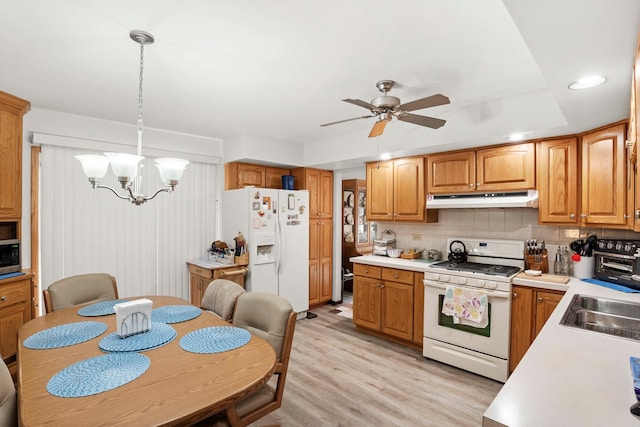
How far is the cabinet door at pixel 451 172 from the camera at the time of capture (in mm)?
3275

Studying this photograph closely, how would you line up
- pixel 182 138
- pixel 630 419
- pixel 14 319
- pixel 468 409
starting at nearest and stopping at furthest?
1. pixel 630 419
2. pixel 468 409
3. pixel 14 319
4. pixel 182 138

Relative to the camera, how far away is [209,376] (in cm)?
138

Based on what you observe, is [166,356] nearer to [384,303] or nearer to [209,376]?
[209,376]

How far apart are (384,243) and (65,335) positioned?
10.5 feet

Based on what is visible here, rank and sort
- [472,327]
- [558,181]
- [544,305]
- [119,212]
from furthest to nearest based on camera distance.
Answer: [119,212] → [472,327] → [558,181] → [544,305]

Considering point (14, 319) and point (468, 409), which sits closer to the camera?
point (468, 409)

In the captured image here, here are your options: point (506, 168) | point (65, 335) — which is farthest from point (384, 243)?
point (65, 335)

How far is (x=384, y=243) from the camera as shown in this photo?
13.4ft

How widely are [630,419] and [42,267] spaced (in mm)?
4149

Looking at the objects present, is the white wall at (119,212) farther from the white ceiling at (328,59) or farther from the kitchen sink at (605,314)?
the kitchen sink at (605,314)

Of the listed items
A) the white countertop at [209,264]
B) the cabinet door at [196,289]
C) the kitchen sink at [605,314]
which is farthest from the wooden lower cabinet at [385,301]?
the cabinet door at [196,289]

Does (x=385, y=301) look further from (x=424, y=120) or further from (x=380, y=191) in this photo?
(x=424, y=120)

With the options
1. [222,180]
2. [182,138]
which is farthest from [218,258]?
[182,138]

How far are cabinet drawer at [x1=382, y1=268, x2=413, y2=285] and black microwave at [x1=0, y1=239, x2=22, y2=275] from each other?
3406 millimetres
